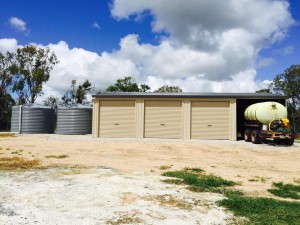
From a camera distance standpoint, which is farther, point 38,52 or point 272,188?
point 38,52

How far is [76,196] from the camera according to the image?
8.50 meters

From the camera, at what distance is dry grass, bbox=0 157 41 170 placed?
43.4 feet

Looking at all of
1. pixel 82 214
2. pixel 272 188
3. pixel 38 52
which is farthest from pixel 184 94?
pixel 38 52

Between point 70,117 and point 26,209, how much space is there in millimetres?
27919

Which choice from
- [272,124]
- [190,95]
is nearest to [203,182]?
[272,124]

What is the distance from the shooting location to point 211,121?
28.3m

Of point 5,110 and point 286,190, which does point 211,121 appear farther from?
point 5,110

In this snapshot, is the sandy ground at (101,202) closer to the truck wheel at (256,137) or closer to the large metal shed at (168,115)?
the truck wheel at (256,137)

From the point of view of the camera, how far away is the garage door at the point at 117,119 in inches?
1131

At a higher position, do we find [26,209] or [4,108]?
[4,108]

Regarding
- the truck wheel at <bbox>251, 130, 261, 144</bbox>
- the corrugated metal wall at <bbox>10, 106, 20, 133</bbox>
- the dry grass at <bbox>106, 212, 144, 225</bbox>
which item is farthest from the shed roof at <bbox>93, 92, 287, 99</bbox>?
the dry grass at <bbox>106, 212, 144, 225</bbox>

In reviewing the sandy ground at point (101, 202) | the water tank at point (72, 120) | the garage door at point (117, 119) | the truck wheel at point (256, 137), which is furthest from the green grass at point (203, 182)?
the water tank at point (72, 120)

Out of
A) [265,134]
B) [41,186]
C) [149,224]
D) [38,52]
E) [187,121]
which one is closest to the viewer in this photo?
[149,224]

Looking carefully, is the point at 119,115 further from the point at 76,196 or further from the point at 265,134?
the point at 76,196
